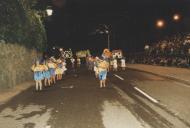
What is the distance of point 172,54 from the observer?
127 ft

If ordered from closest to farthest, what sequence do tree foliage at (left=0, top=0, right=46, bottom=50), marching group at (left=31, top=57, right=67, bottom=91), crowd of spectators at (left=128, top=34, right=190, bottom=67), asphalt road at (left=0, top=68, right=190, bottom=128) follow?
1. asphalt road at (left=0, top=68, right=190, bottom=128)
2. marching group at (left=31, top=57, right=67, bottom=91)
3. tree foliage at (left=0, top=0, right=46, bottom=50)
4. crowd of spectators at (left=128, top=34, right=190, bottom=67)

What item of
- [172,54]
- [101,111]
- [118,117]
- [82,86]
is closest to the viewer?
[118,117]

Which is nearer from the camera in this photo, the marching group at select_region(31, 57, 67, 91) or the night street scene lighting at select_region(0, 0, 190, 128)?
the night street scene lighting at select_region(0, 0, 190, 128)

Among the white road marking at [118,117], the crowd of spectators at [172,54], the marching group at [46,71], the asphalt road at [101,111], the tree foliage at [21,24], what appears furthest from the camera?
the crowd of spectators at [172,54]

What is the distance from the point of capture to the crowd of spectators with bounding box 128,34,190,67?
35562 mm

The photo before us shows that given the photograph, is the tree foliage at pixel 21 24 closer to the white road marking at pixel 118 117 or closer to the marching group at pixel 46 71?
the marching group at pixel 46 71

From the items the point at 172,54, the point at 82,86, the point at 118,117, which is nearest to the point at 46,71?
the point at 82,86

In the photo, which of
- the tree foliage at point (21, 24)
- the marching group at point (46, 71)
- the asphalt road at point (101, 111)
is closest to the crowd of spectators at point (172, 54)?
the marching group at point (46, 71)

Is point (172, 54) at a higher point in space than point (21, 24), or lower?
lower

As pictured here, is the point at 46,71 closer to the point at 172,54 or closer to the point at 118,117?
the point at 118,117

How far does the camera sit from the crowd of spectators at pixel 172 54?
35.6 meters

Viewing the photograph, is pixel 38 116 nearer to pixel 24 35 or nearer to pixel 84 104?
pixel 84 104

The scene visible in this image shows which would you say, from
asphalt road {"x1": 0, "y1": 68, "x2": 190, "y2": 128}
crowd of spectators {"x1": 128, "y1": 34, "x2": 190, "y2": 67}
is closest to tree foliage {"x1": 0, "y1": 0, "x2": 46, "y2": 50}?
asphalt road {"x1": 0, "y1": 68, "x2": 190, "y2": 128}

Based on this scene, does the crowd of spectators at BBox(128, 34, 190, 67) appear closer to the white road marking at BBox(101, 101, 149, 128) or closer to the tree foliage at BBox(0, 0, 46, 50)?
the tree foliage at BBox(0, 0, 46, 50)
